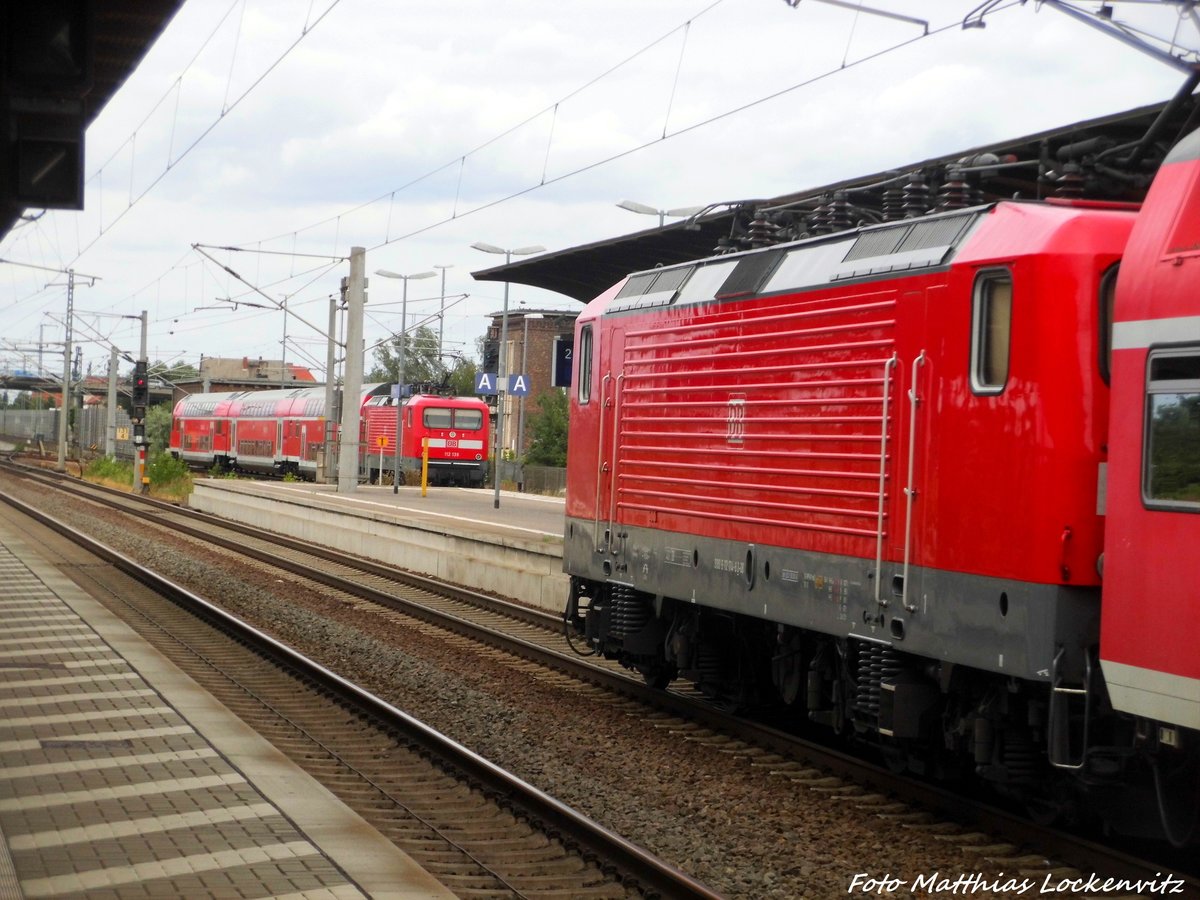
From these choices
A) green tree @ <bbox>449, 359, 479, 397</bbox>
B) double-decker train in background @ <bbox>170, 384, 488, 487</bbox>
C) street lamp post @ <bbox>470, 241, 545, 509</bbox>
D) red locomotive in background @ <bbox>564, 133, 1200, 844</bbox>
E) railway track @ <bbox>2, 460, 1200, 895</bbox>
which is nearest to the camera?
red locomotive in background @ <bbox>564, 133, 1200, 844</bbox>

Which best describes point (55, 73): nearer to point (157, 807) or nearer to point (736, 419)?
point (736, 419)

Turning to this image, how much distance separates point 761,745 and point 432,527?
→ 15.0 m

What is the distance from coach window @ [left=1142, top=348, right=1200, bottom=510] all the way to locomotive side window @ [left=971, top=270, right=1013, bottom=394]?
1132 mm

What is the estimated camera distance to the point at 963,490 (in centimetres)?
805

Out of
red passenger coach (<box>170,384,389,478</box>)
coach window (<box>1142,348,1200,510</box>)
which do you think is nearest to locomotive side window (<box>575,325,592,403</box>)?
coach window (<box>1142,348,1200,510</box>)

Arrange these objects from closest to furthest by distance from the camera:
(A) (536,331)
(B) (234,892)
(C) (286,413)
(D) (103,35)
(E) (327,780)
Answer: (B) (234,892) → (E) (327,780) → (D) (103,35) → (C) (286,413) → (A) (536,331)

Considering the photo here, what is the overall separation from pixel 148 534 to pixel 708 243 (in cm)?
1875

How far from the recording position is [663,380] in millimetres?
12109

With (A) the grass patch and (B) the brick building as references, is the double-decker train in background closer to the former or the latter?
(A) the grass patch

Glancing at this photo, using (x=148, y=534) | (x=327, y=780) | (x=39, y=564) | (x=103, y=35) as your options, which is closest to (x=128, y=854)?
(x=327, y=780)

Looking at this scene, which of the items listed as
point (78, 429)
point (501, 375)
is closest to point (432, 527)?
point (501, 375)

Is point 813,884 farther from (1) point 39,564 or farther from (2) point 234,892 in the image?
(1) point 39,564

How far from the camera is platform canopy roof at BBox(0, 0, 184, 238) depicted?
11336 millimetres

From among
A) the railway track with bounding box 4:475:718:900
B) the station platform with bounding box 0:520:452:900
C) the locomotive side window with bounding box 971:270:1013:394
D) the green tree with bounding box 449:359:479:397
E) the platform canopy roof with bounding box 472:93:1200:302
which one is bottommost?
the railway track with bounding box 4:475:718:900
